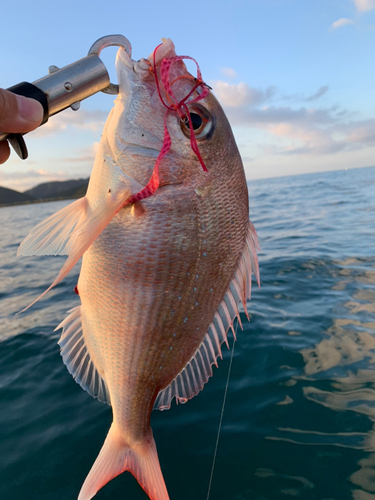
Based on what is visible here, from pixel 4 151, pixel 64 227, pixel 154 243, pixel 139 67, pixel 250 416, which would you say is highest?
pixel 139 67

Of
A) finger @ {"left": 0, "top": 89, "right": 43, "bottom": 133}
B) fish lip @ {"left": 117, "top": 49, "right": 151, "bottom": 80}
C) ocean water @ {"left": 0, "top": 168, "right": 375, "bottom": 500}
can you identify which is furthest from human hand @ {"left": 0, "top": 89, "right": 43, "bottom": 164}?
ocean water @ {"left": 0, "top": 168, "right": 375, "bottom": 500}

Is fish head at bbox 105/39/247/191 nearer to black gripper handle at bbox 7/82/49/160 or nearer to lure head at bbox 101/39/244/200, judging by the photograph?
lure head at bbox 101/39/244/200

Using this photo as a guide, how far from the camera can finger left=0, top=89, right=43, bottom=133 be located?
118 centimetres

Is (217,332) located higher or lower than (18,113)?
lower

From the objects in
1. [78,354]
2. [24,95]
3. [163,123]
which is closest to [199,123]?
[163,123]

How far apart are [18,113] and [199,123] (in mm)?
839

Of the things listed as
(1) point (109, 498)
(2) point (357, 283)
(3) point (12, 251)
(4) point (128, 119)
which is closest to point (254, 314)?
(2) point (357, 283)

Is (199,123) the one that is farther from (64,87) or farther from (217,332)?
(217,332)

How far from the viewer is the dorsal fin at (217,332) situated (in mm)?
1747

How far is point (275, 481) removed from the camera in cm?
219

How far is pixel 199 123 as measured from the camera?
5.33 feet

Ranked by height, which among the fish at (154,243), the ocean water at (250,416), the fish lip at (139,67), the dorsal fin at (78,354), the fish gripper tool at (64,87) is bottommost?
the ocean water at (250,416)

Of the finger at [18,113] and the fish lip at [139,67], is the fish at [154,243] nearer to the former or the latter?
the fish lip at [139,67]

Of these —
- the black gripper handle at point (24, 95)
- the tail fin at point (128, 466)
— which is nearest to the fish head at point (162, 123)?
the black gripper handle at point (24, 95)
